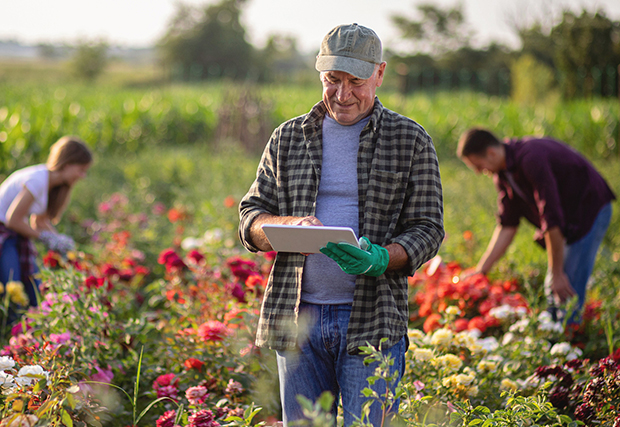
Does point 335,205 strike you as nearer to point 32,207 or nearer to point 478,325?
point 478,325

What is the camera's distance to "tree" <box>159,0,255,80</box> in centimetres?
5347

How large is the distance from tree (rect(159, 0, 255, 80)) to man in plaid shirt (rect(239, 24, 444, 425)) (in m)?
50.4

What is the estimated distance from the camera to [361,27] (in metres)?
1.62

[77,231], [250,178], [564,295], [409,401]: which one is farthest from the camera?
[250,178]

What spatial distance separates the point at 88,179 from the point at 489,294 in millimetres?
5673

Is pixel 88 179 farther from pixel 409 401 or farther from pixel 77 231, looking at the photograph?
pixel 409 401

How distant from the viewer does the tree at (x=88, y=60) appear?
166 feet

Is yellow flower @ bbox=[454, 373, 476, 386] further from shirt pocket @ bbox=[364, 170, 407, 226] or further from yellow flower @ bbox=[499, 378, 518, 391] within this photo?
shirt pocket @ bbox=[364, 170, 407, 226]

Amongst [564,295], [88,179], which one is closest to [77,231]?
[88,179]

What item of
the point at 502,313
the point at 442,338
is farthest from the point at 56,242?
the point at 502,313

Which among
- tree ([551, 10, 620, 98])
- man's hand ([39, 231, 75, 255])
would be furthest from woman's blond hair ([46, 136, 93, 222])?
tree ([551, 10, 620, 98])

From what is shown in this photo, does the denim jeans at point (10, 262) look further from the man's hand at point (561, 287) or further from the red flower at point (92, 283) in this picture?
the man's hand at point (561, 287)

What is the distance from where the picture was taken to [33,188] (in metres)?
3.51

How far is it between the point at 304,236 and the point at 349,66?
501mm
